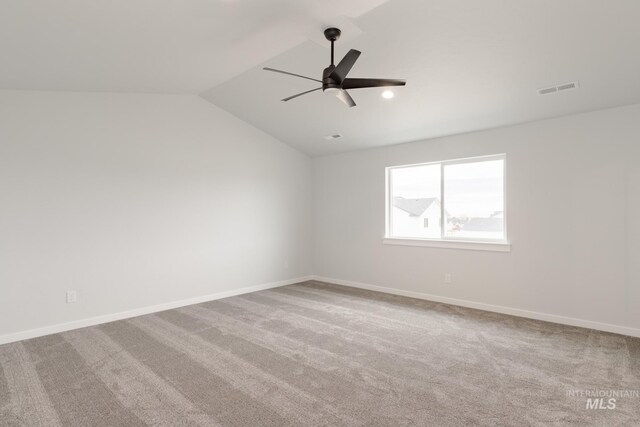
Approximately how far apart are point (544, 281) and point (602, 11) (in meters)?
2.88

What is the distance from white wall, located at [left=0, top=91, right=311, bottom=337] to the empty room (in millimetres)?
27

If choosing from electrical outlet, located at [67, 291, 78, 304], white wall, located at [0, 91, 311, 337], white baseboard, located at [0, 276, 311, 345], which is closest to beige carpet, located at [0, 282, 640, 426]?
white baseboard, located at [0, 276, 311, 345]

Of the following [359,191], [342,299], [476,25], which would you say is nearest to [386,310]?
[342,299]

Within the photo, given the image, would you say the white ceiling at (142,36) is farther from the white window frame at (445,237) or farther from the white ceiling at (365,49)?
the white window frame at (445,237)

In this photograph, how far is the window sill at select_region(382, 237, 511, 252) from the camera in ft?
14.9

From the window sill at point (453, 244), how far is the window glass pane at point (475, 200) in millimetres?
132

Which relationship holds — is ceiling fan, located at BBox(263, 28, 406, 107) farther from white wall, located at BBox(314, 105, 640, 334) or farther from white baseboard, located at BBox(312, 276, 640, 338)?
white baseboard, located at BBox(312, 276, 640, 338)

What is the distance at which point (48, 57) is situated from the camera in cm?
297

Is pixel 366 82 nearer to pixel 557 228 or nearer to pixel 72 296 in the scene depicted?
pixel 557 228

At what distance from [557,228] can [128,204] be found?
205 inches

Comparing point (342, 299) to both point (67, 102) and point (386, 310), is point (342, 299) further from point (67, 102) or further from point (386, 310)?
point (67, 102)

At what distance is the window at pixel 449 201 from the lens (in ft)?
15.5

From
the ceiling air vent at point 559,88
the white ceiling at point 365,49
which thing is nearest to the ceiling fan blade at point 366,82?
the white ceiling at point 365,49

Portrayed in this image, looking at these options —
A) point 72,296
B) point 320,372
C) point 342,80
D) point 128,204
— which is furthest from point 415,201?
point 72,296
